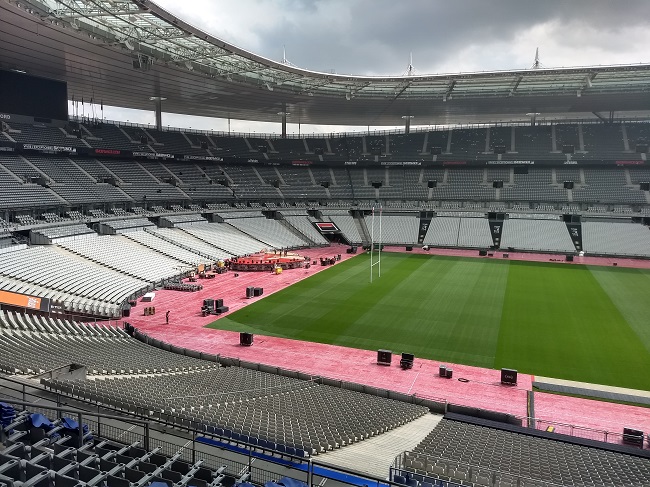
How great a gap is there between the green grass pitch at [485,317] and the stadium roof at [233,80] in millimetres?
22225

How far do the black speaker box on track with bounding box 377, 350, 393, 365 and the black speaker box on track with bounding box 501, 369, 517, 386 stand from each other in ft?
17.5

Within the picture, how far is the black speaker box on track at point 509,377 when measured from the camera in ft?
69.0

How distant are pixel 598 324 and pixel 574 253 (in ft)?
107

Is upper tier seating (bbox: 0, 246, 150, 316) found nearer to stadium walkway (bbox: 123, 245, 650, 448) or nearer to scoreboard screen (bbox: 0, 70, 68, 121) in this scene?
stadium walkway (bbox: 123, 245, 650, 448)

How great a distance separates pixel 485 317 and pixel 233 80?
36982mm

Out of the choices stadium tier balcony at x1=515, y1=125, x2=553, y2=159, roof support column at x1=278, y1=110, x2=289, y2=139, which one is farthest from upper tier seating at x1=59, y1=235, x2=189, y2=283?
stadium tier balcony at x1=515, y1=125, x2=553, y2=159

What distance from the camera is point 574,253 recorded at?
192 ft

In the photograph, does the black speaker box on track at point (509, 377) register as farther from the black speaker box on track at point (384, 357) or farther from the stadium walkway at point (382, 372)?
the black speaker box on track at point (384, 357)

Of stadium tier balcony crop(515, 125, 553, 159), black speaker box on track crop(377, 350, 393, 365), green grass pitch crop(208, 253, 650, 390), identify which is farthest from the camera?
stadium tier balcony crop(515, 125, 553, 159)

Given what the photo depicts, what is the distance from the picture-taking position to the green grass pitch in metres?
24.1

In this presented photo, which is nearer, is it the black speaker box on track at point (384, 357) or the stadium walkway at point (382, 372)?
the stadium walkway at point (382, 372)

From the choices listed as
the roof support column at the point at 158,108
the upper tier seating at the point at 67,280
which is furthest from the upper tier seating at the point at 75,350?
the roof support column at the point at 158,108

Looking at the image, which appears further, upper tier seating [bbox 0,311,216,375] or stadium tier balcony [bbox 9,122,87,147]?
stadium tier balcony [bbox 9,122,87,147]

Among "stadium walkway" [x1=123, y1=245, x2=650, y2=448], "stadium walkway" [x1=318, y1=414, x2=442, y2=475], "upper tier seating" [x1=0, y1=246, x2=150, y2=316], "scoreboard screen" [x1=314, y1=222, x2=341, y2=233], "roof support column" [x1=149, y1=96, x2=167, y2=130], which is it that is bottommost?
"stadium walkway" [x1=123, y1=245, x2=650, y2=448]
